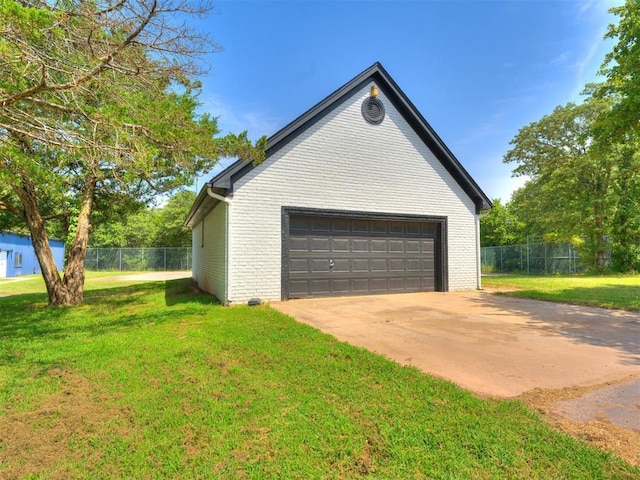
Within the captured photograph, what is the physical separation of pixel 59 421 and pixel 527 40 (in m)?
14.7

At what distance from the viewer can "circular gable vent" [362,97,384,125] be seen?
32.7 feet

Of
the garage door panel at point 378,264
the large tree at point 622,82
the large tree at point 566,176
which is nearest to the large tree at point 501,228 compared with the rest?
the large tree at point 566,176

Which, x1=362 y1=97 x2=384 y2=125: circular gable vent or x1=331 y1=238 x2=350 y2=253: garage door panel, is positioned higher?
x1=362 y1=97 x2=384 y2=125: circular gable vent

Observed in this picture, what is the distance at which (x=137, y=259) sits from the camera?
97.9ft

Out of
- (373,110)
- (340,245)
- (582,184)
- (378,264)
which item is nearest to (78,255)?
(340,245)

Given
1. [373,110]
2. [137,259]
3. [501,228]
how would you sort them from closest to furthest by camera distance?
[373,110], [137,259], [501,228]

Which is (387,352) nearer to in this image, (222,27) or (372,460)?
(372,460)

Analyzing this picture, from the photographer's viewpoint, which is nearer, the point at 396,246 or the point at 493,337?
the point at 493,337

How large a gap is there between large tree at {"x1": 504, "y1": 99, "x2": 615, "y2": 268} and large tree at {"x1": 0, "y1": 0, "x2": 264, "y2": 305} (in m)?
22.1

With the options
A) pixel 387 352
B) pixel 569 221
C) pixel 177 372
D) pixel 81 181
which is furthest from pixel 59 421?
pixel 569 221

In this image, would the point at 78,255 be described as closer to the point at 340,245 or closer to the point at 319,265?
the point at 319,265

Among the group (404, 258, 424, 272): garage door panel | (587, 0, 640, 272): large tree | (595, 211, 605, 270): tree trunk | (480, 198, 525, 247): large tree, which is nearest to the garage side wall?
(404, 258, 424, 272): garage door panel

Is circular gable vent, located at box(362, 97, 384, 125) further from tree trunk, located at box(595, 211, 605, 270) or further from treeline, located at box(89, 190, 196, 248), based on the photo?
treeline, located at box(89, 190, 196, 248)

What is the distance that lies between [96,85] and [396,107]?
26.7ft
